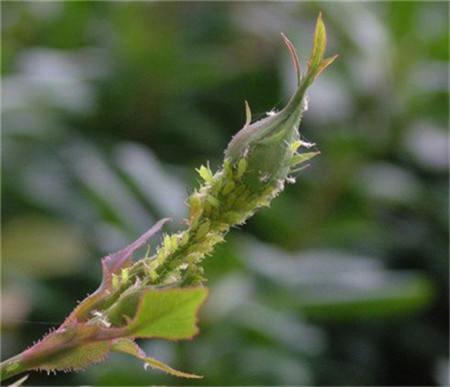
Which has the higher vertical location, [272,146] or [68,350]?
[272,146]

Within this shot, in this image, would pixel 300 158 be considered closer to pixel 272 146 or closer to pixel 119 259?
pixel 272 146

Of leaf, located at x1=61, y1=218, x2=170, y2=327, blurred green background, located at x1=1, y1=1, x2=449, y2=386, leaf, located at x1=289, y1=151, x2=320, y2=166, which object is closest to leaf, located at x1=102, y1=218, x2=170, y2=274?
leaf, located at x1=61, y1=218, x2=170, y2=327

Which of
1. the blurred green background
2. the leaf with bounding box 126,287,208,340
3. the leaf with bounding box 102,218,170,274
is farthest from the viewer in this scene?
the blurred green background

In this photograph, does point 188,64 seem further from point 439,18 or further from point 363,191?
point 439,18

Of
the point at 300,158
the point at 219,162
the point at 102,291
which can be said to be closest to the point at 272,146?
the point at 300,158

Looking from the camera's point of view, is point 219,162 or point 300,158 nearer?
point 300,158

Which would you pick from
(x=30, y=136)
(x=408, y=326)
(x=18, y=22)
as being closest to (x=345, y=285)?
(x=408, y=326)

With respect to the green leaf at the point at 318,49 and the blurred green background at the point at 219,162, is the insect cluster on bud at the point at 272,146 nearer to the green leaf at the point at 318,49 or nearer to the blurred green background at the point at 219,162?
the green leaf at the point at 318,49

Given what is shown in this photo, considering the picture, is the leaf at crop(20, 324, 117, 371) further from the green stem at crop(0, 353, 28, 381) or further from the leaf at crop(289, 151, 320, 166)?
the leaf at crop(289, 151, 320, 166)
